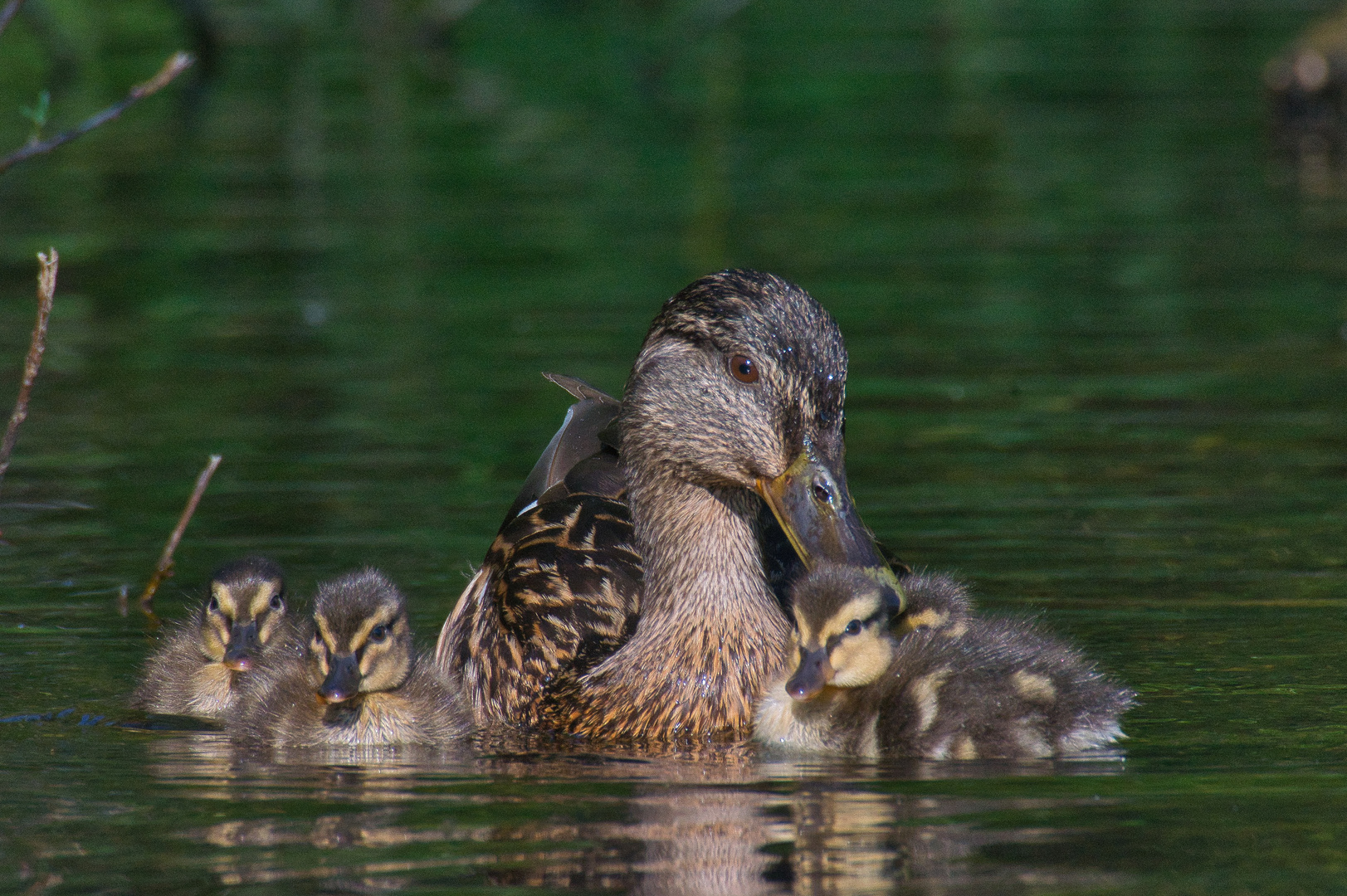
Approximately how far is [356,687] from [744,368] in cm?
126

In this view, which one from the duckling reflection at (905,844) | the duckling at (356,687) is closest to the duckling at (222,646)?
the duckling at (356,687)

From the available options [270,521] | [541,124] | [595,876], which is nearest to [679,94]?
[541,124]

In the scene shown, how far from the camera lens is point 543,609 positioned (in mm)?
5762

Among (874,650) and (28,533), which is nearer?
(874,650)

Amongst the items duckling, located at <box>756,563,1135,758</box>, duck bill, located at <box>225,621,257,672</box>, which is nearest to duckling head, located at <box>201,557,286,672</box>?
duck bill, located at <box>225,621,257,672</box>

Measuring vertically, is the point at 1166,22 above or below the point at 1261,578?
above

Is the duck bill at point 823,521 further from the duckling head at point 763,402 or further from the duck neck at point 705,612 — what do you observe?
the duck neck at point 705,612

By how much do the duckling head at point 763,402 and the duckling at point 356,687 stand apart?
89cm

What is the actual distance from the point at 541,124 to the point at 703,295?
13988 millimetres

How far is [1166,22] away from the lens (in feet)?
83.8

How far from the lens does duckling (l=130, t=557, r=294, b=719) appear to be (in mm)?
5750

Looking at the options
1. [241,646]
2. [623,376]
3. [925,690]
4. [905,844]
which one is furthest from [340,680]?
[623,376]

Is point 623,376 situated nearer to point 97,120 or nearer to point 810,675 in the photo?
point 97,120

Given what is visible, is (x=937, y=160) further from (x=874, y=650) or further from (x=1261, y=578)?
(x=874, y=650)
